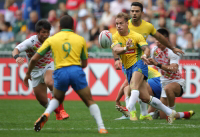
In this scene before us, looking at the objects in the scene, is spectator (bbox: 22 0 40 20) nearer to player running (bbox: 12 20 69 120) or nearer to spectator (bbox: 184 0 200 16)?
spectator (bbox: 184 0 200 16)

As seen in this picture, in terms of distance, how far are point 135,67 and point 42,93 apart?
242cm

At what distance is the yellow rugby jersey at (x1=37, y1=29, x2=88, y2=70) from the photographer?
7.05m

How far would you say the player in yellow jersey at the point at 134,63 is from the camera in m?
8.76

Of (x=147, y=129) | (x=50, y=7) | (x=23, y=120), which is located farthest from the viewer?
(x=50, y=7)

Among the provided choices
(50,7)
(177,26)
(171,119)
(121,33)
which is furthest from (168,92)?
(50,7)

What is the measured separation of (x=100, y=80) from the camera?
15.4m

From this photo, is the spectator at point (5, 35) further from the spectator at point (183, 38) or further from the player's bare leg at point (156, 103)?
the player's bare leg at point (156, 103)

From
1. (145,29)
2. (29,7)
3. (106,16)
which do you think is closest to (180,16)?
(106,16)

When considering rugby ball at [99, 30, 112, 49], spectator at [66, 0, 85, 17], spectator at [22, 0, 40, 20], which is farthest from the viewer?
spectator at [66, 0, 85, 17]

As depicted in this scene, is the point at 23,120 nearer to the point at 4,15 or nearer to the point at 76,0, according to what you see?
the point at 76,0

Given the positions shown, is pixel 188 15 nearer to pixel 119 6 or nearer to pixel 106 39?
pixel 119 6

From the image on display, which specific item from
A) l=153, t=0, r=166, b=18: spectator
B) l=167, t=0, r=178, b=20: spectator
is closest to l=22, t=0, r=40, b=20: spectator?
l=153, t=0, r=166, b=18: spectator

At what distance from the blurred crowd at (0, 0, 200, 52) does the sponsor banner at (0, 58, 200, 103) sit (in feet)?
2.95

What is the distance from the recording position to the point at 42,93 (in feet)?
32.2
